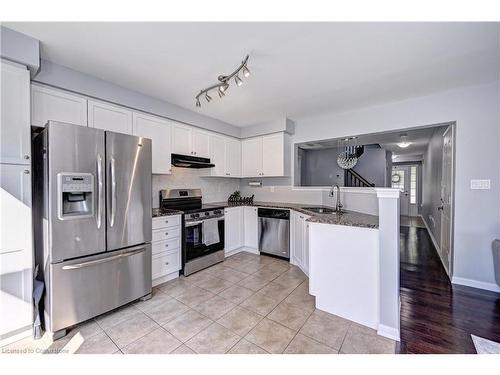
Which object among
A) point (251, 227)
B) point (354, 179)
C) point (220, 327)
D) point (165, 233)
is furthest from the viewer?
point (354, 179)

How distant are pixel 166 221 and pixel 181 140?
131 centimetres

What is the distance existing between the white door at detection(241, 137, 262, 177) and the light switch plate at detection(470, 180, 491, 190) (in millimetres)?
2972

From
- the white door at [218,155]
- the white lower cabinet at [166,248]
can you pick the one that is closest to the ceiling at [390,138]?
the white door at [218,155]

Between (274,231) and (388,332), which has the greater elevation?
(274,231)

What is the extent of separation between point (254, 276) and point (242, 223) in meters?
1.20

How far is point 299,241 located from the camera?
3158mm

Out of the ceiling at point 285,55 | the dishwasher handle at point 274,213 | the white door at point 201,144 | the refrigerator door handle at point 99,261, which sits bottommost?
the refrigerator door handle at point 99,261

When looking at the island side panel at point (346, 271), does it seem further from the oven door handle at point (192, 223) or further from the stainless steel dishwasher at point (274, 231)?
the oven door handle at point (192, 223)

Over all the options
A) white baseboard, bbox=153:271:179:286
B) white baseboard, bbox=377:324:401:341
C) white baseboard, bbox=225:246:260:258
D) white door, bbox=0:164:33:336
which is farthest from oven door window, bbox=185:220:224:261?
white baseboard, bbox=377:324:401:341

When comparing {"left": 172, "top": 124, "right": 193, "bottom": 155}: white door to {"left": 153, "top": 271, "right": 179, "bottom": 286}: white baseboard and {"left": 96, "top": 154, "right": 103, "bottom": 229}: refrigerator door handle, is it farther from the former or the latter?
{"left": 153, "top": 271, "right": 179, "bottom": 286}: white baseboard

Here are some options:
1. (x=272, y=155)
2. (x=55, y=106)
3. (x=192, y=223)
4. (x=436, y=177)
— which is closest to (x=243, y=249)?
Answer: (x=192, y=223)

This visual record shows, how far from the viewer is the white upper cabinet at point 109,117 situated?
2.33m

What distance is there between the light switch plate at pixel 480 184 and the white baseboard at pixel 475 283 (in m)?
1.12

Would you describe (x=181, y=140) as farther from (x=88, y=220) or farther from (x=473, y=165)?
(x=473, y=165)
